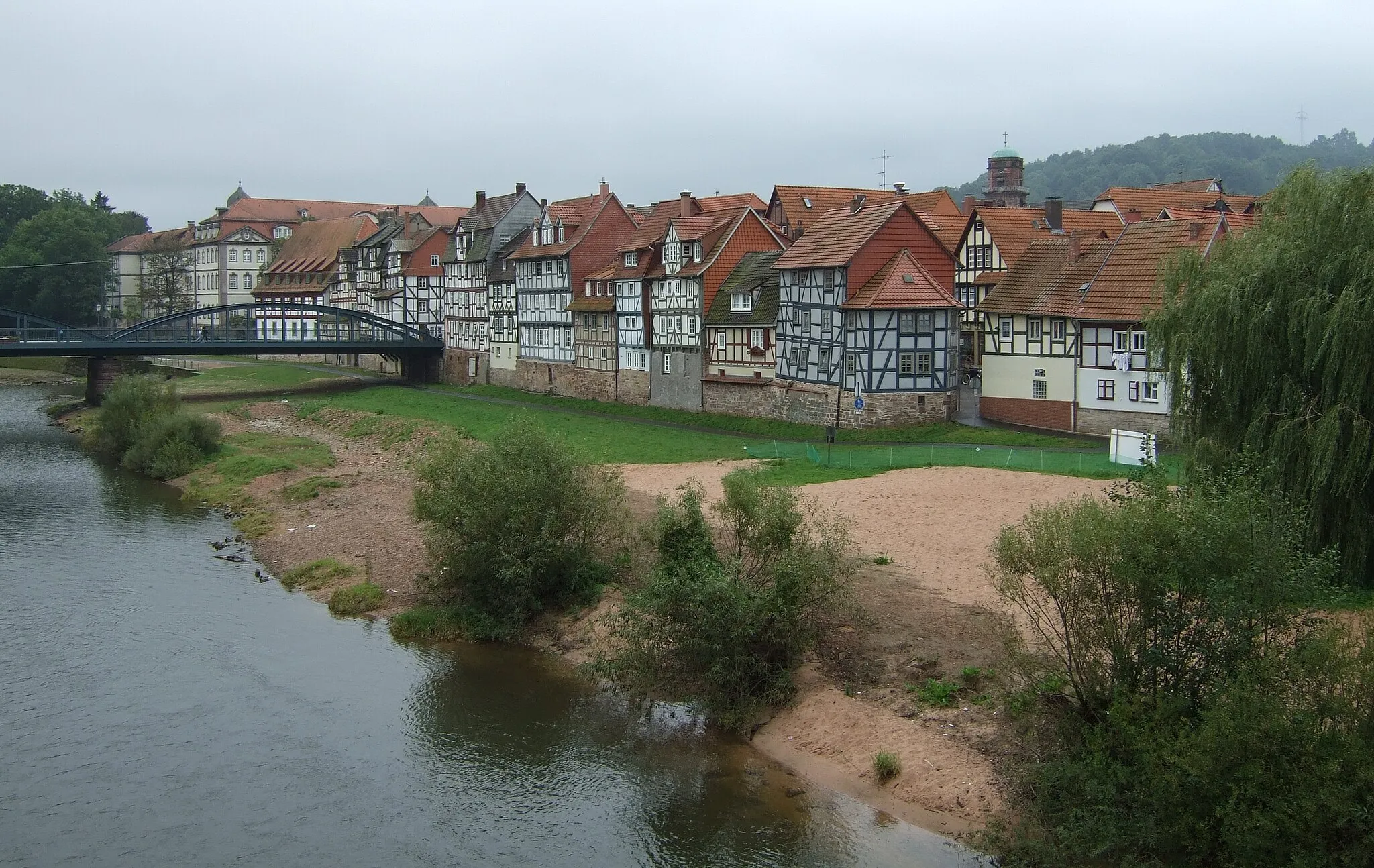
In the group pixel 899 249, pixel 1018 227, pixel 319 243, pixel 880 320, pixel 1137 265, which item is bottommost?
pixel 880 320

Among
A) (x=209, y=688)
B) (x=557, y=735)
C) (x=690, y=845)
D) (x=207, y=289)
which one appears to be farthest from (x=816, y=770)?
(x=207, y=289)

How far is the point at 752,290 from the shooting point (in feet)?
166

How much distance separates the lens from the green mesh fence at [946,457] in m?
35.8

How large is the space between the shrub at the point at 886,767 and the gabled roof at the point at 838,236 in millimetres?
27142

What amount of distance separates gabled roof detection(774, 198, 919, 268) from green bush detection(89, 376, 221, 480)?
2408 centimetres

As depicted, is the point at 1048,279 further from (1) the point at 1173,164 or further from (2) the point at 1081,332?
(1) the point at 1173,164

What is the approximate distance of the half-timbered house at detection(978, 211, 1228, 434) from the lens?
40094 mm

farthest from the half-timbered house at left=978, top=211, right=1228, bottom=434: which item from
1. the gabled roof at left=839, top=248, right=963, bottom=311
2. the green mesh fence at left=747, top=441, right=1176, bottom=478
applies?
the green mesh fence at left=747, top=441, right=1176, bottom=478

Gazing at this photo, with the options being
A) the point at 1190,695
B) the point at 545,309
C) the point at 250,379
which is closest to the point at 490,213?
the point at 545,309

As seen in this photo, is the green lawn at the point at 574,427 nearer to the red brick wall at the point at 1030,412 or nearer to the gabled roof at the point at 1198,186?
the red brick wall at the point at 1030,412

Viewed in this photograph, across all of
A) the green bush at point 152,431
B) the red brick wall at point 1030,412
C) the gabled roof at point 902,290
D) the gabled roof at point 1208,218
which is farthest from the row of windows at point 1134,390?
the green bush at point 152,431

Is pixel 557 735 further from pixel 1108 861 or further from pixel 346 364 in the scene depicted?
pixel 346 364

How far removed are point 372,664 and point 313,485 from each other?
18.1m

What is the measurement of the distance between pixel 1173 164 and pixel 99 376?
133949 mm
